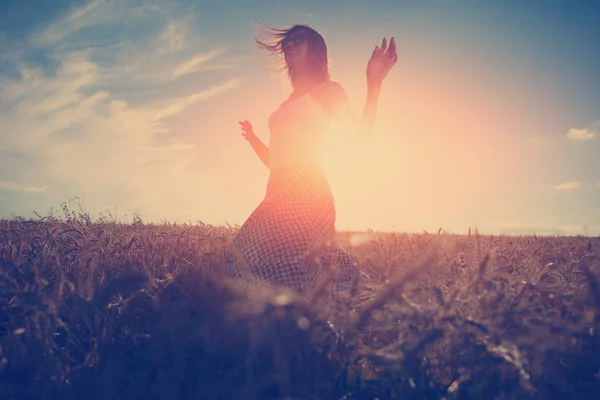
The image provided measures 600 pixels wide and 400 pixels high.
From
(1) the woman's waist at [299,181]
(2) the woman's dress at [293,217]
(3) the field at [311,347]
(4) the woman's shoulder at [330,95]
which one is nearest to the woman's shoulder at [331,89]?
(4) the woman's shoulder at [330,95]

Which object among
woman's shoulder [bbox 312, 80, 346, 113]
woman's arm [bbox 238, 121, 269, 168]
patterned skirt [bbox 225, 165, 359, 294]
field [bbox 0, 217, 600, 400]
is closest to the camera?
field [bbox 0, 217, 600, 400]

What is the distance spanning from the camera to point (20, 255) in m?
2.83

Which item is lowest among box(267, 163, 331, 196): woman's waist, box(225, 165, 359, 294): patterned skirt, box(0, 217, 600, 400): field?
box(0, 217, 600, 400): field

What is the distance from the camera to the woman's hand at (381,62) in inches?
127

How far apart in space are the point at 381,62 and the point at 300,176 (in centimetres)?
122

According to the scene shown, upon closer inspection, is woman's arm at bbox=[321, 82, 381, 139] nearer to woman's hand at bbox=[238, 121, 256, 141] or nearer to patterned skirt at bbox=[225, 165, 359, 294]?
patterned skirt at bbox=[225, 165, 359, 294]

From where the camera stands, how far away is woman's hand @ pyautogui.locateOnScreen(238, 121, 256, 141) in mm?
4715

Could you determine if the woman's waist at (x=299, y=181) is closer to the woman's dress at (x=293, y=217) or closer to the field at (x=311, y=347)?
the woman's dress at (x=293, y=217)

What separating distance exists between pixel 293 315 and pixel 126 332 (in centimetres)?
80

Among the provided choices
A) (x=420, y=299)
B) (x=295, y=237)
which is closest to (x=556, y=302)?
(x=420, y=299)

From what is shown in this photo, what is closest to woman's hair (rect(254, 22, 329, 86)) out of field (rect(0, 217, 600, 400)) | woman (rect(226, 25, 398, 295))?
woman (rect(226, 25, 398, 295))

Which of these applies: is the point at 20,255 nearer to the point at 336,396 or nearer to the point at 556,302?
the point at 336,396

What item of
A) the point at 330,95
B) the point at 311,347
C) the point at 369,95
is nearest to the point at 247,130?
the point at 330,95

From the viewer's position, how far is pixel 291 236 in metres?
3.42
